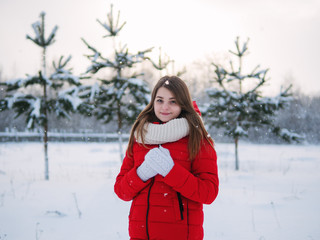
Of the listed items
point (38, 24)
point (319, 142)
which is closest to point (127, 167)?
point (38, 24)

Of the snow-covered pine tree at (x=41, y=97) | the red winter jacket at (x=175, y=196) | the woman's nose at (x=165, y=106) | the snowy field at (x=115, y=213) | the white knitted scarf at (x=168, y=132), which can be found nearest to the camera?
the red winter jacket at (x=175, y=196)

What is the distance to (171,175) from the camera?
139 centimetres

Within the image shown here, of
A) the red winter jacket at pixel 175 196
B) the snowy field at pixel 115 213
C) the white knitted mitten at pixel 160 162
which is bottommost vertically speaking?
the snowy field at pixel 115 213

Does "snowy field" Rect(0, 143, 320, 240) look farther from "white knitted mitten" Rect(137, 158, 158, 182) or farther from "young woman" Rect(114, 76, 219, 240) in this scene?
"white knitted mitten" Rect(137, 158, 158, 182)

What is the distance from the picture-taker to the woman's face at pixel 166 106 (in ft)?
5.47

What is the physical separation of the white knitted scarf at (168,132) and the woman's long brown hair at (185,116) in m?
0.05

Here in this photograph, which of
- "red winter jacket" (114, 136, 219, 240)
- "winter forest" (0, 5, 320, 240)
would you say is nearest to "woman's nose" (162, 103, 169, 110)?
"red winter jacket" (114, 136, 219, 240)

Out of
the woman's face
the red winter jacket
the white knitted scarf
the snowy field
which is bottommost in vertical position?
the snowy field

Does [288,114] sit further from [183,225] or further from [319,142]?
[183,225]

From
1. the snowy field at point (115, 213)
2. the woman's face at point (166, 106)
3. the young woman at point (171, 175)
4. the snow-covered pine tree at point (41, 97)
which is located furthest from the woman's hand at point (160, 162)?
the snow-covered pine tree at point (41, 97)

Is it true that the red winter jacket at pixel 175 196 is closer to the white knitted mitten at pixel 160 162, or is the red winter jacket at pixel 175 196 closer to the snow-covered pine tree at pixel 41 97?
the white knitted mitten at pixel 160 162

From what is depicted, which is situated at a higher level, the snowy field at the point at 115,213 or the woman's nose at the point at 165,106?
the woman's nose at the point at 165,106

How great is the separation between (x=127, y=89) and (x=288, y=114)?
25025mm

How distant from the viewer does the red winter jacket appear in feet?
4.60
